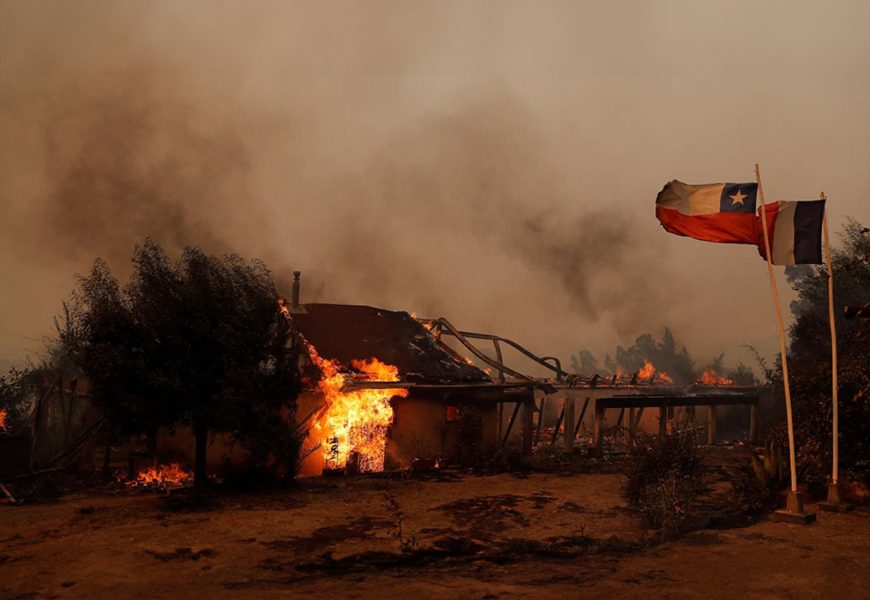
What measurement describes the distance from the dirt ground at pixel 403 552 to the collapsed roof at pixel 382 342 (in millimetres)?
6336

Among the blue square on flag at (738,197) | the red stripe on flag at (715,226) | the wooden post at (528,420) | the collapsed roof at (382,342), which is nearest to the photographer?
the blue square on flag at (738,197)

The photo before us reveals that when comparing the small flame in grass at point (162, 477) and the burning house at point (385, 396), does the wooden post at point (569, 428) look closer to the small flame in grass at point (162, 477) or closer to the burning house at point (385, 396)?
the burning house at point (385, 396)

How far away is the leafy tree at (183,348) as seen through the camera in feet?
46.0

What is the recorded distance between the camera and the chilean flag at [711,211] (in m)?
12.8

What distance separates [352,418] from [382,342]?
3976 mm

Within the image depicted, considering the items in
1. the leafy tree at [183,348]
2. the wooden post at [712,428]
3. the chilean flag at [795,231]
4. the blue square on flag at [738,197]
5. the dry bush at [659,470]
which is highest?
the blue square on flag at [738,197]

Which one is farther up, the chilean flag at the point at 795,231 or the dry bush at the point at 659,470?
the chilean flag at the point at 795,231

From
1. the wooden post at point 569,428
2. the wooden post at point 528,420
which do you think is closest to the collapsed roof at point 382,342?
the wooden post at point 528,420

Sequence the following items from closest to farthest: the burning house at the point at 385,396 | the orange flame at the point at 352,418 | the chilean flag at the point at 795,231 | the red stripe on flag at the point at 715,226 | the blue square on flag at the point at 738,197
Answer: the chilean flag at the point at 795,231 < the blue square on flag at the point at 738,197 < the red stripe on flag at the point at 715,226 < the orange flame at the point at 352,418 < the burning house at the point at 385,396

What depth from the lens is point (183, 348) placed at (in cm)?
1448

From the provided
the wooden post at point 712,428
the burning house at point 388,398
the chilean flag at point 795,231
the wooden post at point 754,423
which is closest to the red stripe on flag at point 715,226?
A: the chilean flag at point 795,231

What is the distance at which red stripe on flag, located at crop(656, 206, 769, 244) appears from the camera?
12836mm

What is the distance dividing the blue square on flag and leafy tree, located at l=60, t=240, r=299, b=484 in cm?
1062

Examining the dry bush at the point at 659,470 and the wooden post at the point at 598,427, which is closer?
the dry bush at the point at 659,470
